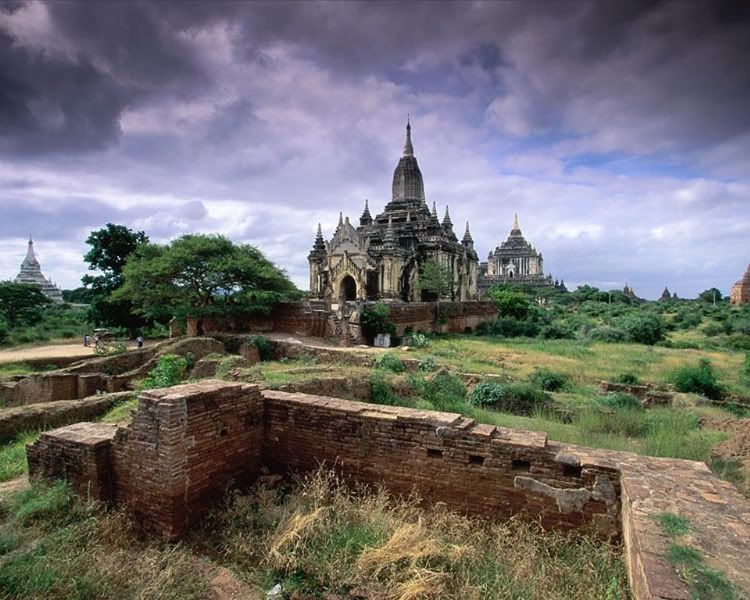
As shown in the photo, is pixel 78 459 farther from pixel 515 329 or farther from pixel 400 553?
pixel 515 329

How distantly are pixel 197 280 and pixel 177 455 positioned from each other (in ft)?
55.3

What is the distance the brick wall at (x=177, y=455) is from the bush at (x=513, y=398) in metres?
6.76

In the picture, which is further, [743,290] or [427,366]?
[743,290]

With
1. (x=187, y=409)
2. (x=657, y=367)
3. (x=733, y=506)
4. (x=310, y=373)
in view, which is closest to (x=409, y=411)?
(x=187, y=409)

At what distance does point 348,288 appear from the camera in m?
32.0

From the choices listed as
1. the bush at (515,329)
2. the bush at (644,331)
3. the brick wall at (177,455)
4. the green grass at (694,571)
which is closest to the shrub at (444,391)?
the brick wall at (177,455)

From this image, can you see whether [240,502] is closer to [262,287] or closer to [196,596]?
[196,596]

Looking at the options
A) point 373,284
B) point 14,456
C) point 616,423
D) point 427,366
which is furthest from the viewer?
point 373,284

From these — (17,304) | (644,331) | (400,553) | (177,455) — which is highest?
(17,304)

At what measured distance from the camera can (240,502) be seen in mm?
5168

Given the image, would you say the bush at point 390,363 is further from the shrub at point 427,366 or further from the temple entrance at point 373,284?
the temple entrance at point 373,284

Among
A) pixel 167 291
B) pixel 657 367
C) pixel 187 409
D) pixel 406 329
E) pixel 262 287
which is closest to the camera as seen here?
pixel 187 409

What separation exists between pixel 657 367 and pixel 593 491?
45.5 ft

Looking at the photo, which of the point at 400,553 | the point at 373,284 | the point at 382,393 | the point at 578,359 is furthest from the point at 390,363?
the point at 373,284
